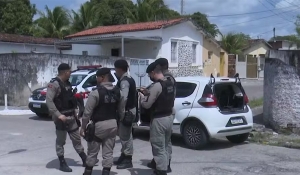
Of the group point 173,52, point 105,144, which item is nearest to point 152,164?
point 105,144

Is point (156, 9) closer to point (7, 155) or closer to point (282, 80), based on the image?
point (282, 80)

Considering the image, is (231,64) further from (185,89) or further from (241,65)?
(185,89)

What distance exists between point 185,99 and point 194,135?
2.72 feet

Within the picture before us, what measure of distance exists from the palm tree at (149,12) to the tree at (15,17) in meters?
9.61

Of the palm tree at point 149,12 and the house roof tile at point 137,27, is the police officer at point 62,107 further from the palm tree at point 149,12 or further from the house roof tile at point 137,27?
the palm tree at point 149,12

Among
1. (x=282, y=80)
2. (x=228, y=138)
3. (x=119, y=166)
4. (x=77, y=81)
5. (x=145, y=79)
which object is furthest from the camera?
(x=145, y=79)

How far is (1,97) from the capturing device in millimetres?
20734

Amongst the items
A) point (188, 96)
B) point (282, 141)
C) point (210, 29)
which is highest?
point (210, 29)

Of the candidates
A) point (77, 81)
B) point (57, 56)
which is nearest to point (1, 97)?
point (57, 56)

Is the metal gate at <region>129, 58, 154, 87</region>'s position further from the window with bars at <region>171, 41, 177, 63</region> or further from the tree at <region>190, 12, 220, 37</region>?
the tree at <region>190, 12, 220, 37</region>

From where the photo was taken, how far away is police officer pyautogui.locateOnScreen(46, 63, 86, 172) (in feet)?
24.2

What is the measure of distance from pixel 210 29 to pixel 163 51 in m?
22.4

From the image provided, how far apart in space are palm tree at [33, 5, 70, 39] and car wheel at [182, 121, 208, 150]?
106ft

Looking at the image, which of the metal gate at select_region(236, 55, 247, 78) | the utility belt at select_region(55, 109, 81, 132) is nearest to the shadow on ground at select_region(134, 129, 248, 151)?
the utility belt at select_region(55, 109, 81, 132)
